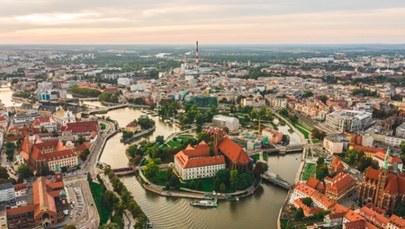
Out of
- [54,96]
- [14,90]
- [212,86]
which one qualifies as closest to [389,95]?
[212,86]

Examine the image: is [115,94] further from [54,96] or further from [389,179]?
[389,179]

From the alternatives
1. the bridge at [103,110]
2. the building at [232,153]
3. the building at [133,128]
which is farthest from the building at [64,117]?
the building at [232,153]

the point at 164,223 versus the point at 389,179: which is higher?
the point at 389,179

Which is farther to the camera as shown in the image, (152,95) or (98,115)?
(152,95)

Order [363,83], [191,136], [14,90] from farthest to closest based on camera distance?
[363,83], [14,90], [191,136]

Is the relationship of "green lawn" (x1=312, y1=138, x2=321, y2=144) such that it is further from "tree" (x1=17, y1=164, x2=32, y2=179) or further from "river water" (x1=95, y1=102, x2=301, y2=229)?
"tree" (x1=17, y1=164, x2=32, y2=179)

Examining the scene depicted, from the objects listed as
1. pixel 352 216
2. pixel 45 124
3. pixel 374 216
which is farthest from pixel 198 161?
pixel 45 124

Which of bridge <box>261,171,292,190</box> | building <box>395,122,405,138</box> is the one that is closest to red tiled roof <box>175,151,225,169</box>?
bridge <box>261,171,292,190</box>

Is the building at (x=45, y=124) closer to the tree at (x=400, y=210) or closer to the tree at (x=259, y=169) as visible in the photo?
the tree at (x=259, y=169)

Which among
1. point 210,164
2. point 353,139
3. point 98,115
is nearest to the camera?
point 210,164
